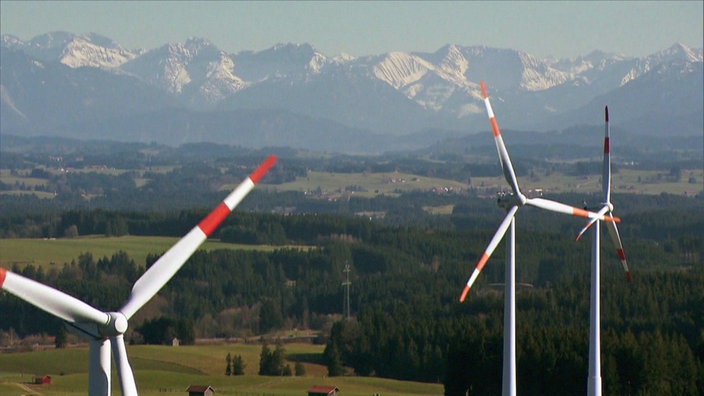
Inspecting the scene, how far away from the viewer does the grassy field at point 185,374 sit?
107812mm

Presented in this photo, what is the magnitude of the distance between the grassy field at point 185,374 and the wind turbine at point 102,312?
51450 millimetres

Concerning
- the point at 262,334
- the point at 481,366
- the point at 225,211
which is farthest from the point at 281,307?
the point at 225,211

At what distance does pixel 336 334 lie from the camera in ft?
460

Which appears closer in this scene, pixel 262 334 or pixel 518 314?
pixel 518 314

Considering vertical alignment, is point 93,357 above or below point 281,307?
below

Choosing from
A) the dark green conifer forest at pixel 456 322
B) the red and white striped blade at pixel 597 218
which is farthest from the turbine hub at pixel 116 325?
the dark green conifer forest at pixel 456 322

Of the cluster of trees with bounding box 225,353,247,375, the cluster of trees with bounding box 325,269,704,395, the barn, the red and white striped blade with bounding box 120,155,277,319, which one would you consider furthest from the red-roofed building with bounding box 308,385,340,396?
the red and white striped blade with bounding box 120,155,277,319

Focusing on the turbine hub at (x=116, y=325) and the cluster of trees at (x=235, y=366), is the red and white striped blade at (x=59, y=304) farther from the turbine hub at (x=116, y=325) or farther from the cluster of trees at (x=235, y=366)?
the cluster of trees at (x=235, y=366)

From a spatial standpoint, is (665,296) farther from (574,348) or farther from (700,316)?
(574,348)

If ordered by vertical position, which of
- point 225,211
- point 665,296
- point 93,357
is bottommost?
point 93,357

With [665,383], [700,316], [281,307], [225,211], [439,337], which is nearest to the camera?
[225,211]

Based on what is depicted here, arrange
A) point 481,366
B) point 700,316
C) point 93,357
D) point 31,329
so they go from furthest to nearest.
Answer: point 31,329, point 700,316, point 481,366, point 93,357

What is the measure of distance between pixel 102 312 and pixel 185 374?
3016 inches

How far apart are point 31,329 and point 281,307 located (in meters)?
28.1
